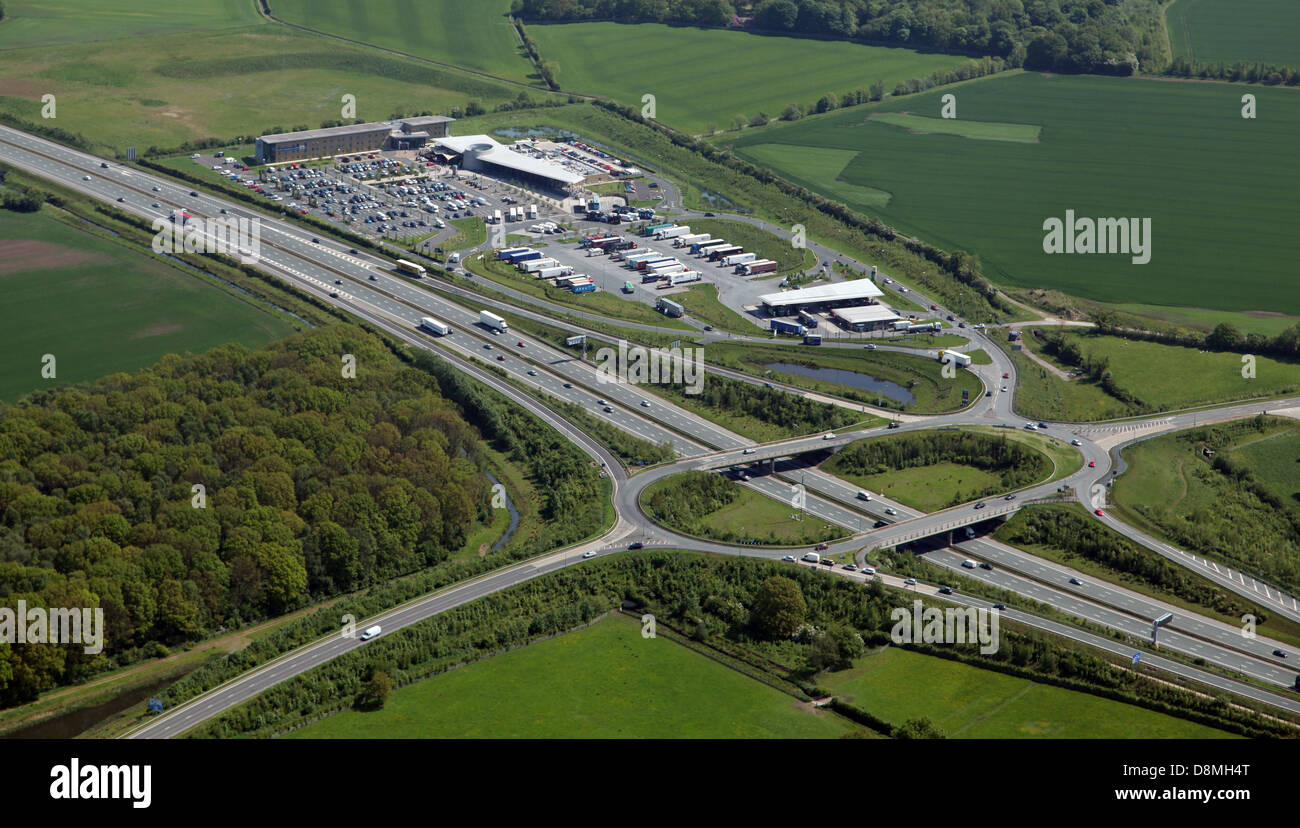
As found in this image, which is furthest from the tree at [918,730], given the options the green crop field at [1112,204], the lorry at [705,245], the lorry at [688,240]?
the lorry at [688,240]

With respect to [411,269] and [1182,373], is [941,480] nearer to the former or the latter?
[1182,373]

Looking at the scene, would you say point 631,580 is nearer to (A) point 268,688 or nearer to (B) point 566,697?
(B) point 566,697

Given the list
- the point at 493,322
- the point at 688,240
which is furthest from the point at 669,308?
the point at 688,240

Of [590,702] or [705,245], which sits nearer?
[590,702]

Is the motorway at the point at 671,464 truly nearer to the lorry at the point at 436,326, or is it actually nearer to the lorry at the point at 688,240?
the lorry at the point at 436,326
